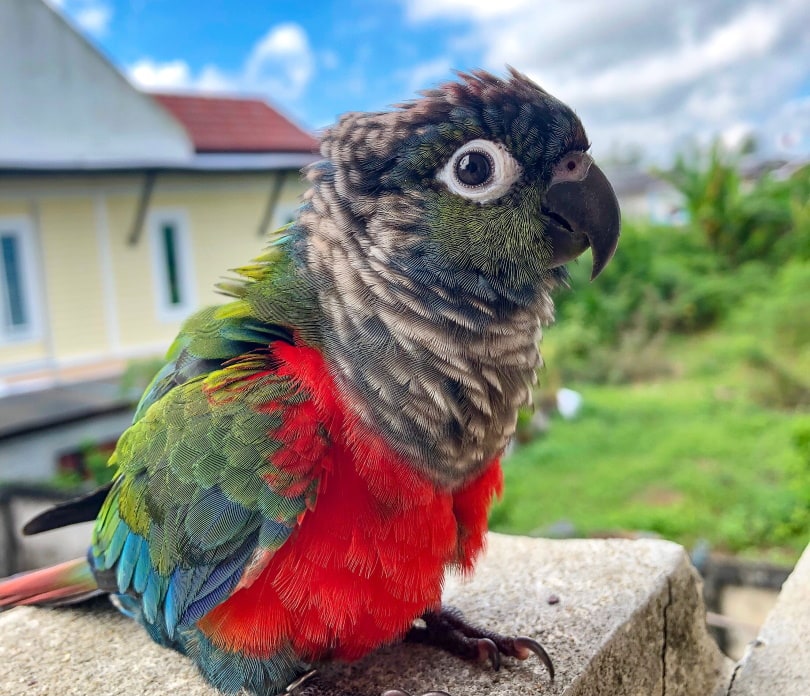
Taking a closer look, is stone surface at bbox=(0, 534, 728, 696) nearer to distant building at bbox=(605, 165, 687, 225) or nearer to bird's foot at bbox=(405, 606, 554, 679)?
bird's foot at bbox=(405, 606, 554, 679)

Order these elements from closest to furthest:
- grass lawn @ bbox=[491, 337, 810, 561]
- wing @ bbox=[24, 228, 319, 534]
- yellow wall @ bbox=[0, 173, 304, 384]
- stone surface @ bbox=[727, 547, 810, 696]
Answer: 1. wing @ bbox=[24, 228, 319, 534]
2. stone surface @ bbox=[727, 547, 810, 696]
3. grass lawn @ bbox=[491, 337, 810, 561]
4. yellow wall @ bbox=[0, 173, 304, 384]

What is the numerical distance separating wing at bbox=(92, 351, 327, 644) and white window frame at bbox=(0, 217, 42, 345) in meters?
6.79

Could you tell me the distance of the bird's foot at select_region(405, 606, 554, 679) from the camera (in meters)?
1.75

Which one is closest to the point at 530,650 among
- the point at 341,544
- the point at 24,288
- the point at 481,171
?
the point at 341,544

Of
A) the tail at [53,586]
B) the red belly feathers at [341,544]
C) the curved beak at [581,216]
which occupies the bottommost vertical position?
the tail at [53,586]

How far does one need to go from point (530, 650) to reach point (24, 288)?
7503mm

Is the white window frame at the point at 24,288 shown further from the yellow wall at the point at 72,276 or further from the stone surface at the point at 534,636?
the stone surface at the point at 534,636

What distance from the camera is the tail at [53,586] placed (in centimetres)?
202

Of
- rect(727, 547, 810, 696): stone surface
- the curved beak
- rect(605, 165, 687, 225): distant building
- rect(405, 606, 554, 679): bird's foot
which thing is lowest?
rect(727, 547, 810, 696): stone surface

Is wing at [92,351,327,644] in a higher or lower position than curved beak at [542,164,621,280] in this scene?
lower

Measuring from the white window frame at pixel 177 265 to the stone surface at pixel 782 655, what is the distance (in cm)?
792

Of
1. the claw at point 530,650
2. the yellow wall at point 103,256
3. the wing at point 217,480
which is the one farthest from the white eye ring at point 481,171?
the yellow wall at point 103,256

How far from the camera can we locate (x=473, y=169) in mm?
1467

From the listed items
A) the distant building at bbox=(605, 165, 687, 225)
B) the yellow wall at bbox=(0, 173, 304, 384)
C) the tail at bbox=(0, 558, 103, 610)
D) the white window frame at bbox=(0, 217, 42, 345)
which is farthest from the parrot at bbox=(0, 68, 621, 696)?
the distant building at bbox=(605, 165, 687, 225)
